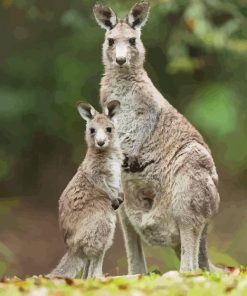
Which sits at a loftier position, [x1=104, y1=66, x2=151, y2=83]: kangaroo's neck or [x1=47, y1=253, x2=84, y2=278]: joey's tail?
[x1=104, y1=66, x2=151, y2=83]: kangaroo's neck

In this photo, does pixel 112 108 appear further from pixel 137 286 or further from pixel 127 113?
pixel 137 286

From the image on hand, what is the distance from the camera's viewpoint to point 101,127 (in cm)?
896

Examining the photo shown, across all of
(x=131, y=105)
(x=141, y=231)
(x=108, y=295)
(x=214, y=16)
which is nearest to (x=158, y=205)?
(x=141, y=231)

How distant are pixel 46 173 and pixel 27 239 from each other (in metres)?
0.97

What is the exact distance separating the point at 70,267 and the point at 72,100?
21.4 feet

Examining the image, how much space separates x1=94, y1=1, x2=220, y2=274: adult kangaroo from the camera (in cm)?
916

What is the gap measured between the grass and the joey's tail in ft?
1.54

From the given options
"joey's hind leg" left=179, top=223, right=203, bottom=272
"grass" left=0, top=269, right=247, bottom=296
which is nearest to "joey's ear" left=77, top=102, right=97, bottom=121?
"joey's hind leg" left=179, top=223, right=203, bottom=272

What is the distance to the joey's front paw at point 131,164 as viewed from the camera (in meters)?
9.34

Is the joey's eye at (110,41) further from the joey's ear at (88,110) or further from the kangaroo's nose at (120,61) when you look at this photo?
the joey's ear at (88,110)

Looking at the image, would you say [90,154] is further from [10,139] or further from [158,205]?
[10,139]

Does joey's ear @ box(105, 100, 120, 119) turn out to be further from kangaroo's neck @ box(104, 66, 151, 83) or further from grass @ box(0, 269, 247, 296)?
grass @ box(0, 269, 247, 296)

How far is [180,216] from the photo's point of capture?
9.08 metres

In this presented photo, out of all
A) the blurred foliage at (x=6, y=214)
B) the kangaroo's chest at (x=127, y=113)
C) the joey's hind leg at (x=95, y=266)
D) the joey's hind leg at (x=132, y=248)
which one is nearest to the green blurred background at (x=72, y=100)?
the blurred foliage at (x=6, y=214)
